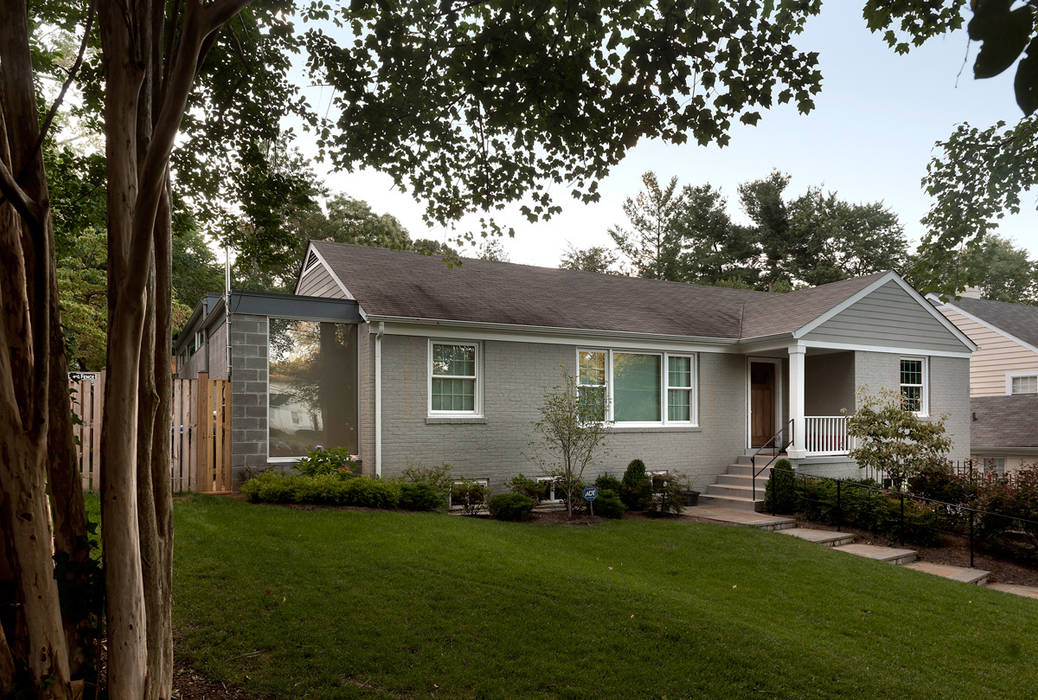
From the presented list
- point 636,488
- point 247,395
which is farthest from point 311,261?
point 636,488

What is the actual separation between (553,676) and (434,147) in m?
5.40

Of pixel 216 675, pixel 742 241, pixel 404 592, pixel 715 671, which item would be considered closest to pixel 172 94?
pixel 216 675

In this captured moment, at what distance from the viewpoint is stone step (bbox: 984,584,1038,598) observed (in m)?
8.93

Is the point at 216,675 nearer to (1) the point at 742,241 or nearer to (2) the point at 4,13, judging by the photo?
(2) the point at 4,13

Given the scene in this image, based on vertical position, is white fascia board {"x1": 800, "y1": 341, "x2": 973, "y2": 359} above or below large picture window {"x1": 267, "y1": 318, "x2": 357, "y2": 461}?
above

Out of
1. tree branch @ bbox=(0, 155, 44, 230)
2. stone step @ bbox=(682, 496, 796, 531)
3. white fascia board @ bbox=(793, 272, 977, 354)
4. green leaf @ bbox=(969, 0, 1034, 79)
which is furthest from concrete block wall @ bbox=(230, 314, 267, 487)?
green leaf @ bbox=(969, 0, 1034, 79)

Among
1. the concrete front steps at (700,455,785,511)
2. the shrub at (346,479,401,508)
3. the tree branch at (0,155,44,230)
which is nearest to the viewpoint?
the tree branch at (0,155,44,230)

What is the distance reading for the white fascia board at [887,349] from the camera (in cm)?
1524

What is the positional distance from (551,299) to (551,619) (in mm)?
10480

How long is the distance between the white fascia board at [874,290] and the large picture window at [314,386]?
9802 mm

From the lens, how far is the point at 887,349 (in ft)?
54.1

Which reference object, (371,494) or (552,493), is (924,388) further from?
(371,494)

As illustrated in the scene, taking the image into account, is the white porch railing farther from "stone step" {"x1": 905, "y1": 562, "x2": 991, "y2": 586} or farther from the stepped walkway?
"stone step" {"x1": 905, "y1": 562, "x2": 991, "y2": 586}

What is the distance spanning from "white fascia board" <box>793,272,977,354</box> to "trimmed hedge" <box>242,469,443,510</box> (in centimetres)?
908
